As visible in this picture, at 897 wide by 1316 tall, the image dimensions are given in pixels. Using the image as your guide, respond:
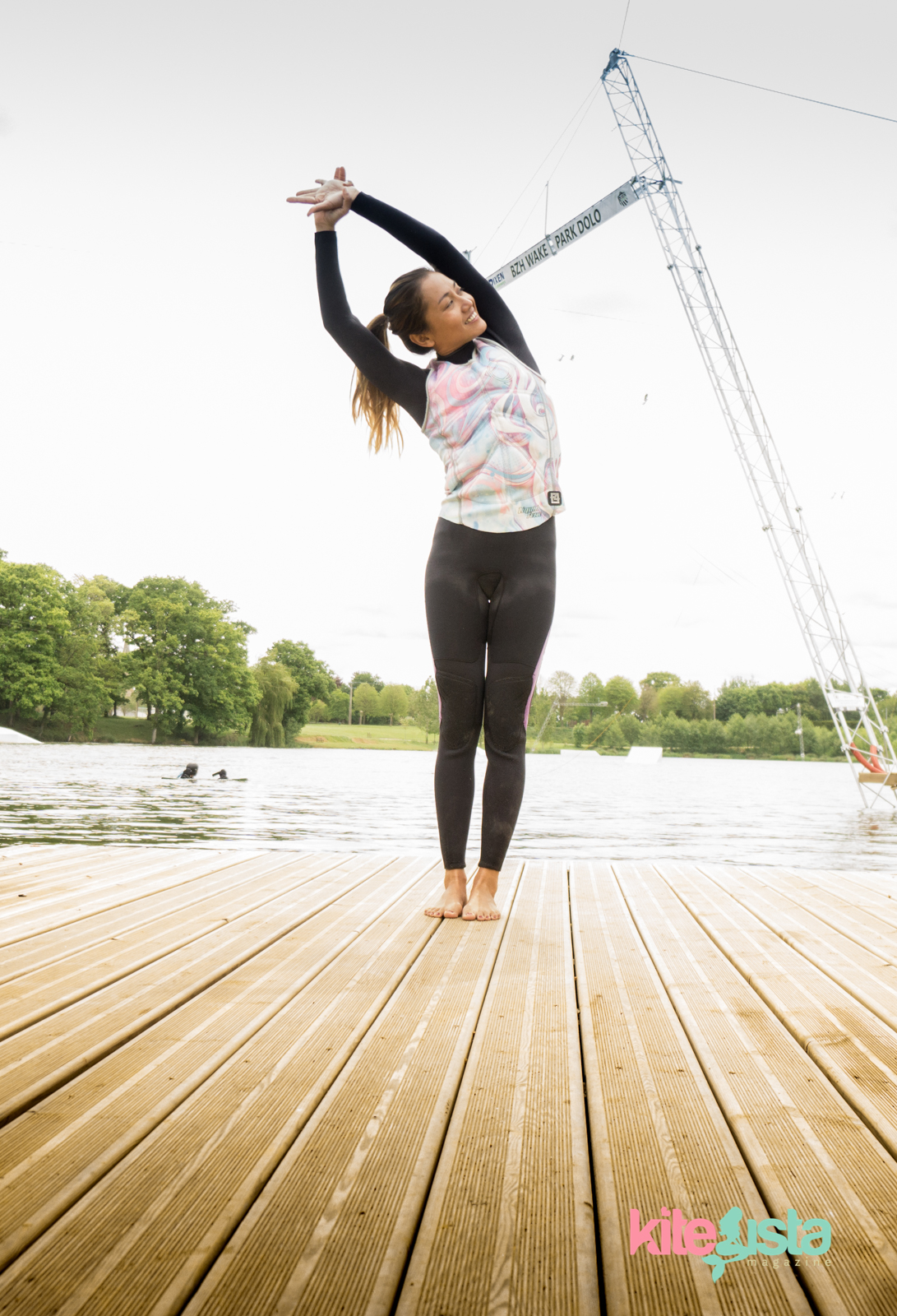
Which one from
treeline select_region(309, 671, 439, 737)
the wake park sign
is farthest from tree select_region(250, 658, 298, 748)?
the wake park sign

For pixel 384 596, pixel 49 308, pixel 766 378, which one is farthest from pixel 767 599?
pixel 384 596

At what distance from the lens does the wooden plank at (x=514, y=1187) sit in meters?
0.54

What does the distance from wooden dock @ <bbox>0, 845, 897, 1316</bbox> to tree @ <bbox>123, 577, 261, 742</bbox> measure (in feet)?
129

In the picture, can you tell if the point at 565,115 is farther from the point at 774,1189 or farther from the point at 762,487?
the point at 774,1189

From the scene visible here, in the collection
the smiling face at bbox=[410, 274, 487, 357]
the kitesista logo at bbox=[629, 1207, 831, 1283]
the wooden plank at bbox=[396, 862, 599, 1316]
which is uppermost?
the smiling face at bbox=[410, 274, 487, 357]

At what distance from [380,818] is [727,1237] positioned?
321 inches

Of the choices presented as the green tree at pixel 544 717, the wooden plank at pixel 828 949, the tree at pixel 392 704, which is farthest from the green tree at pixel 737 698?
the wooden plank at pixel 828 949

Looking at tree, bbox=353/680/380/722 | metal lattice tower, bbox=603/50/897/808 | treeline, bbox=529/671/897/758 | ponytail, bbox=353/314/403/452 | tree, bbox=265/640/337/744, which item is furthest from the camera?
tree, bbox=353/680/380/722

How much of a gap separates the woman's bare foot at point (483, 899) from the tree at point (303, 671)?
49.7 meters

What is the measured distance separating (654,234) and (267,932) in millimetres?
21583

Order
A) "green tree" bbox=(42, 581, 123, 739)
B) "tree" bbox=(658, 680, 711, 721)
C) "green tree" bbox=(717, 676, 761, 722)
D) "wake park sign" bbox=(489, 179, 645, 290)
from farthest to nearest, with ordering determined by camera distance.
Answer: 1. "tree" bbox=(658, 680, 711, 721)
2. "green tree" bbox=(717, 676, 761, 722)
3. "green tree" bbox=(42, 581, 123, 739)
4. "wake park sign" bbox=(489, 179, 645, 290)

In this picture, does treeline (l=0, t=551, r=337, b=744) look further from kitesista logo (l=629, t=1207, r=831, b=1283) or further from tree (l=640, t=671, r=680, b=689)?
kitesista logo (l=629, t=1207, r=831, b=1283)

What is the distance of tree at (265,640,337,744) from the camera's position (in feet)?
170

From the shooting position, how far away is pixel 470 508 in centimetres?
196
